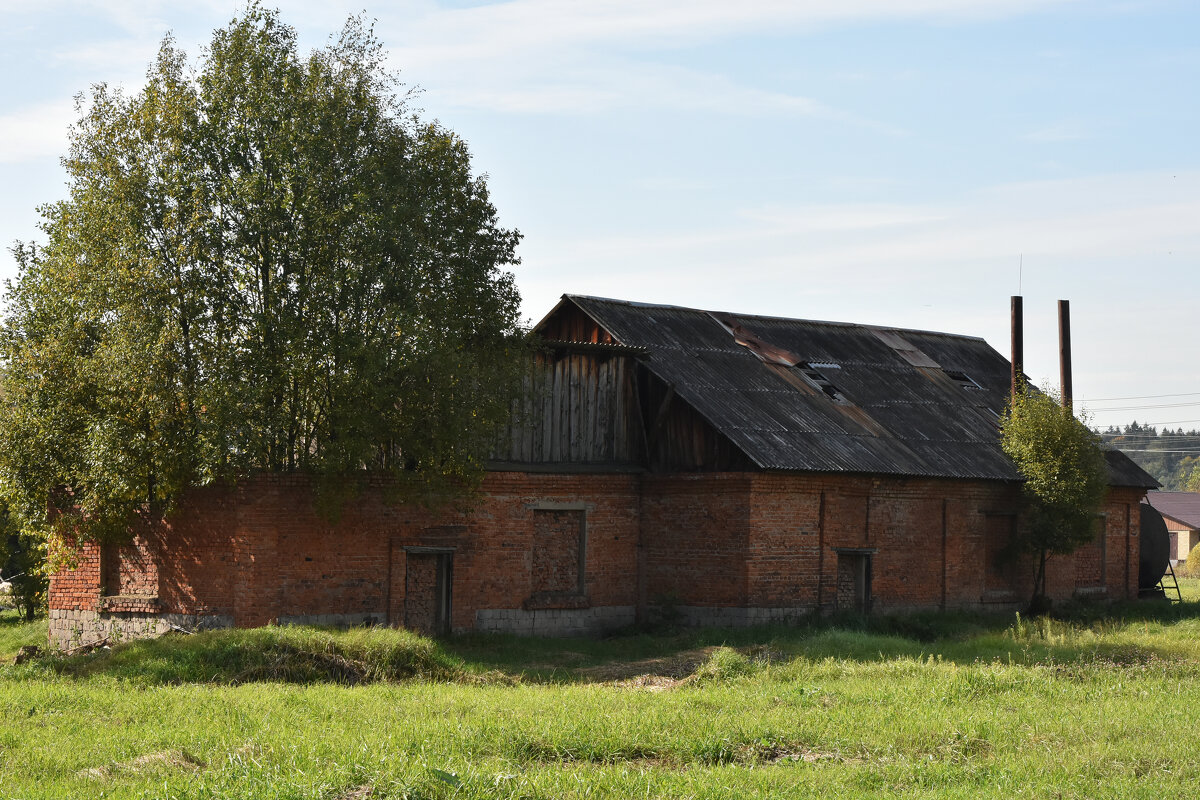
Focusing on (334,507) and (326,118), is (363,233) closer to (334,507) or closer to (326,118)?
(326,118)

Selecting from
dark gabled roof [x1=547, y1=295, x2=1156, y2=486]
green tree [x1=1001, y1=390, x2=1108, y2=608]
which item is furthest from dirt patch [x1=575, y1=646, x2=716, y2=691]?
green tree [x1=1001, y1=390, x2=1108, y2=608]

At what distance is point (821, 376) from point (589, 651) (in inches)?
397

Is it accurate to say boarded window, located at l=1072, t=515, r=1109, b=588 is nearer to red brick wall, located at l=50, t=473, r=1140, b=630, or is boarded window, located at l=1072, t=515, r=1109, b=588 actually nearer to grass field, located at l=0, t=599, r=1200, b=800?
red brick wall, located at l=50, t=473, r=1140, b=630

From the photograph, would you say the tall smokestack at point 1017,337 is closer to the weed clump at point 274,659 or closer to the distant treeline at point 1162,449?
the weed clump at point 274,659

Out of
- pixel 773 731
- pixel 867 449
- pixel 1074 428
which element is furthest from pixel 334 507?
pixel 1074 428

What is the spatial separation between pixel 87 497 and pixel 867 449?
14.5 m

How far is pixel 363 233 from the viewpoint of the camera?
18.8 meters

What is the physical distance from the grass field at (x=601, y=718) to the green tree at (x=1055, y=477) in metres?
6.01

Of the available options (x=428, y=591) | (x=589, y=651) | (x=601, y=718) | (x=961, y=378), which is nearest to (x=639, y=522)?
(x=589, y=651)

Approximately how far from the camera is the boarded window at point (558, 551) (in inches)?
904

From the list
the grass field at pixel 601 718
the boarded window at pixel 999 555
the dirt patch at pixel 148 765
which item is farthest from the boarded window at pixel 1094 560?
the dirt patch at pixel 148 765

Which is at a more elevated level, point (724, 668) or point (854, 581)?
point (854, 581)

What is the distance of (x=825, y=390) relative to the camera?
91.7 ft

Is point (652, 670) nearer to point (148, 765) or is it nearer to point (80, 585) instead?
point (148, 765)
